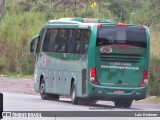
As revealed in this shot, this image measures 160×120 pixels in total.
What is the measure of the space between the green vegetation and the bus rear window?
7.66m

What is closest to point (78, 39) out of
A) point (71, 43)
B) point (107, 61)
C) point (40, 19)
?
point (71, 43)

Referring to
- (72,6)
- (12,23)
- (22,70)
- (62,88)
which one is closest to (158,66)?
(62,88)

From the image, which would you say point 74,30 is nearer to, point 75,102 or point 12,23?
point 75,102

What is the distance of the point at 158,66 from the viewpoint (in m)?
30.2

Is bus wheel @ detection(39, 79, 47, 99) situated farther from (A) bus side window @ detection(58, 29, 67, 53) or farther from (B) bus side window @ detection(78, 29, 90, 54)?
(B) bus side window @ detection(78, 29, 90, 54)

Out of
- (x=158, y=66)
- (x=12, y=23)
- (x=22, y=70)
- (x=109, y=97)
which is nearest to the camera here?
(x=109, y=97)

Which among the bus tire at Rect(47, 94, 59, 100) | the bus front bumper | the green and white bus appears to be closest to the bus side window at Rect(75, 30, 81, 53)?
the green and white bus

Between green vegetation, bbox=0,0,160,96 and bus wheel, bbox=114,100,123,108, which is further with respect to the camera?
green vegetation, bbox=0,0,160,96

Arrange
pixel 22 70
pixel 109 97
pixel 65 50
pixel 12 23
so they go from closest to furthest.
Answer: pixel 109 97 → pixel 65 50 → pixel 22 70 → pixel 12 23

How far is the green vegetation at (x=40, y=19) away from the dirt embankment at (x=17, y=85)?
12.4ft

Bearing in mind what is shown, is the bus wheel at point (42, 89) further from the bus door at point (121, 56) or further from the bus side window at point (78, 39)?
the bus door at point (121, 56)

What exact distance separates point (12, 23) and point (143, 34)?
24.1 m

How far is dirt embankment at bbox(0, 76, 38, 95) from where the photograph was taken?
33.5 meters

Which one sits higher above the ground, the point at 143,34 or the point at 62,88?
the point at 143,34
